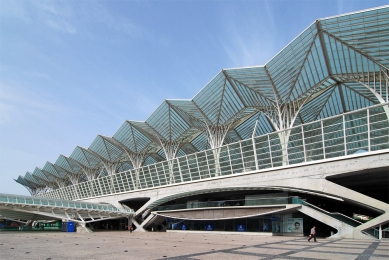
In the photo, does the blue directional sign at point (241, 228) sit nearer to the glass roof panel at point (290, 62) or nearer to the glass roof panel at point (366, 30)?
the glass roof panel at point (290, 62)

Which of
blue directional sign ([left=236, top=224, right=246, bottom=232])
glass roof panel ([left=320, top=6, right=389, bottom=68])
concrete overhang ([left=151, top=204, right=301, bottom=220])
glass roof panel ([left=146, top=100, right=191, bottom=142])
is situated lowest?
blue directional sign ([left=236, top=224, right=246, bottom=232])

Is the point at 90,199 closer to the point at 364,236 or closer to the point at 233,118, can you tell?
the point at 233,118

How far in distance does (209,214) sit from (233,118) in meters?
15.9

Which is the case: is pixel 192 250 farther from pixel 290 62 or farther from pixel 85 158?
pixel 85 158

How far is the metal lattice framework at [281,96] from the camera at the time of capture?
106ft

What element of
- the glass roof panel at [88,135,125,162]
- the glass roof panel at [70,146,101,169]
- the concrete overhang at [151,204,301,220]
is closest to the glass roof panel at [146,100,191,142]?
the concrete overhang at [151,204,301,220]

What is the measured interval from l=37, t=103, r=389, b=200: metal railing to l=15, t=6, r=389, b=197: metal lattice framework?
1.06ft

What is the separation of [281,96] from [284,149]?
7.77 m

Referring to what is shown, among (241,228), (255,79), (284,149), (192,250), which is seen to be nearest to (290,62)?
(255,79)

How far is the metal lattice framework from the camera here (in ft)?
106

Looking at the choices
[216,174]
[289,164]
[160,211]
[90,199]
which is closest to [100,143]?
[90,199]

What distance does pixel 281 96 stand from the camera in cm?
4341

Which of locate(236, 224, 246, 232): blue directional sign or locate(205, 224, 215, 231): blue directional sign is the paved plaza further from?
locate(205, 224, 215, 231): blue directional sign

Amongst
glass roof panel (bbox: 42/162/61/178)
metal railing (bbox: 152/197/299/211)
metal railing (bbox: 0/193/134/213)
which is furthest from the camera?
glass roof panel (bbox: 42/162/61/178)
